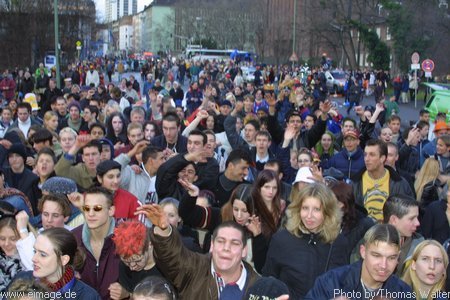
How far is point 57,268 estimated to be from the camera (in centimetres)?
411

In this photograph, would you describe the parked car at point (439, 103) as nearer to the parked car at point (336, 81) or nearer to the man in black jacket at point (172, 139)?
the man in black jacket at point (172, 139)

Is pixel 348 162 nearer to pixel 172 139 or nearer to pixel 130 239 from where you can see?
pixel 172 139

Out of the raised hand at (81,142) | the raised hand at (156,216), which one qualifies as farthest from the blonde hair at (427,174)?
the raised hand at (156,216)

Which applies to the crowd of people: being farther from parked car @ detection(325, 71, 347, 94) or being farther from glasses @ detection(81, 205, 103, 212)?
parked car @ detection(325, 71, 347, 94)

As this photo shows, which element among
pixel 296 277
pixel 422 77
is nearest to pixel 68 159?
pixel 296 277

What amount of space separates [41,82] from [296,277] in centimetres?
1955

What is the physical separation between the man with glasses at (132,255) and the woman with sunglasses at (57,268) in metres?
0.28

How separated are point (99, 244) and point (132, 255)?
2.81 ft

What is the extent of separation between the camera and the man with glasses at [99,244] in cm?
461

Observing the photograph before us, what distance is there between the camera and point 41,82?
22094 mm

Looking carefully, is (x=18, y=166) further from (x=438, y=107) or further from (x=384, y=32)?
(x=384, y=32)

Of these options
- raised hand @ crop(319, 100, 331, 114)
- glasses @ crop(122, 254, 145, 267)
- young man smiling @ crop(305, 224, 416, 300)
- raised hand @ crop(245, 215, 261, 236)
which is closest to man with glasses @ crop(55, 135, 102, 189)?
raised hand @ crop(245, 215, 261, 236)

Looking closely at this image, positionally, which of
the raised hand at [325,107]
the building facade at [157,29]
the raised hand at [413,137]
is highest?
the building facade at [157,29]

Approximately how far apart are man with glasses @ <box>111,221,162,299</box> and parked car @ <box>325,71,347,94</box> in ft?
115
